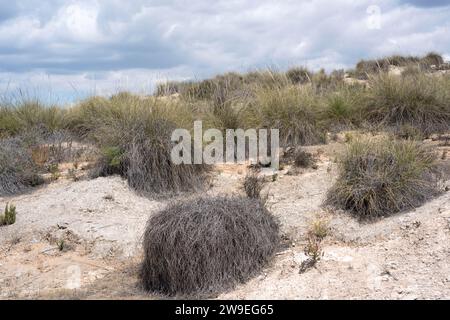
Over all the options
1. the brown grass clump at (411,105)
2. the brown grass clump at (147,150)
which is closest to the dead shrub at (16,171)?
the brown grass clump at (147,150)

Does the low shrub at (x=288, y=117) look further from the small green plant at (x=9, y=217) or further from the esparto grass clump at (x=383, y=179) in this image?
the small green plant at (x=9, y=217)

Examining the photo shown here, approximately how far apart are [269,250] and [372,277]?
1.29 metres

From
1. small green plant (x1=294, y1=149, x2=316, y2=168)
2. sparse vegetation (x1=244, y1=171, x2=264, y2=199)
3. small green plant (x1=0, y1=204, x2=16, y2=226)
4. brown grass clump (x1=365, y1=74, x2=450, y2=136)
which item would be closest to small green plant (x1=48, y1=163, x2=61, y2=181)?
small green plant (x1=0, y1=204, x2=16, y2=226)

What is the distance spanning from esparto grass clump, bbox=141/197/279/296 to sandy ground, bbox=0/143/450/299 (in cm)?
18

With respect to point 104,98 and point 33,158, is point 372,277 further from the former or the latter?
point 104,98

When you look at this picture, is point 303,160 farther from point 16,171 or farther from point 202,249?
point 16,171

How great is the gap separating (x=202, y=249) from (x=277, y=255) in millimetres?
1060

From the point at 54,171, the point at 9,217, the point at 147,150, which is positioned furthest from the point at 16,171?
the point at 147,150

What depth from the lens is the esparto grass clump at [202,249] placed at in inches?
245

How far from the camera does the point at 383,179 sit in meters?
7.65

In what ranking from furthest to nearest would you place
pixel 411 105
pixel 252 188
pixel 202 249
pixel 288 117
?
pixel 411 105, pixel 288 117, pixel 252 188, pixel 202 249

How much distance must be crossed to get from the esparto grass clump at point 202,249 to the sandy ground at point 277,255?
0.58 ft
